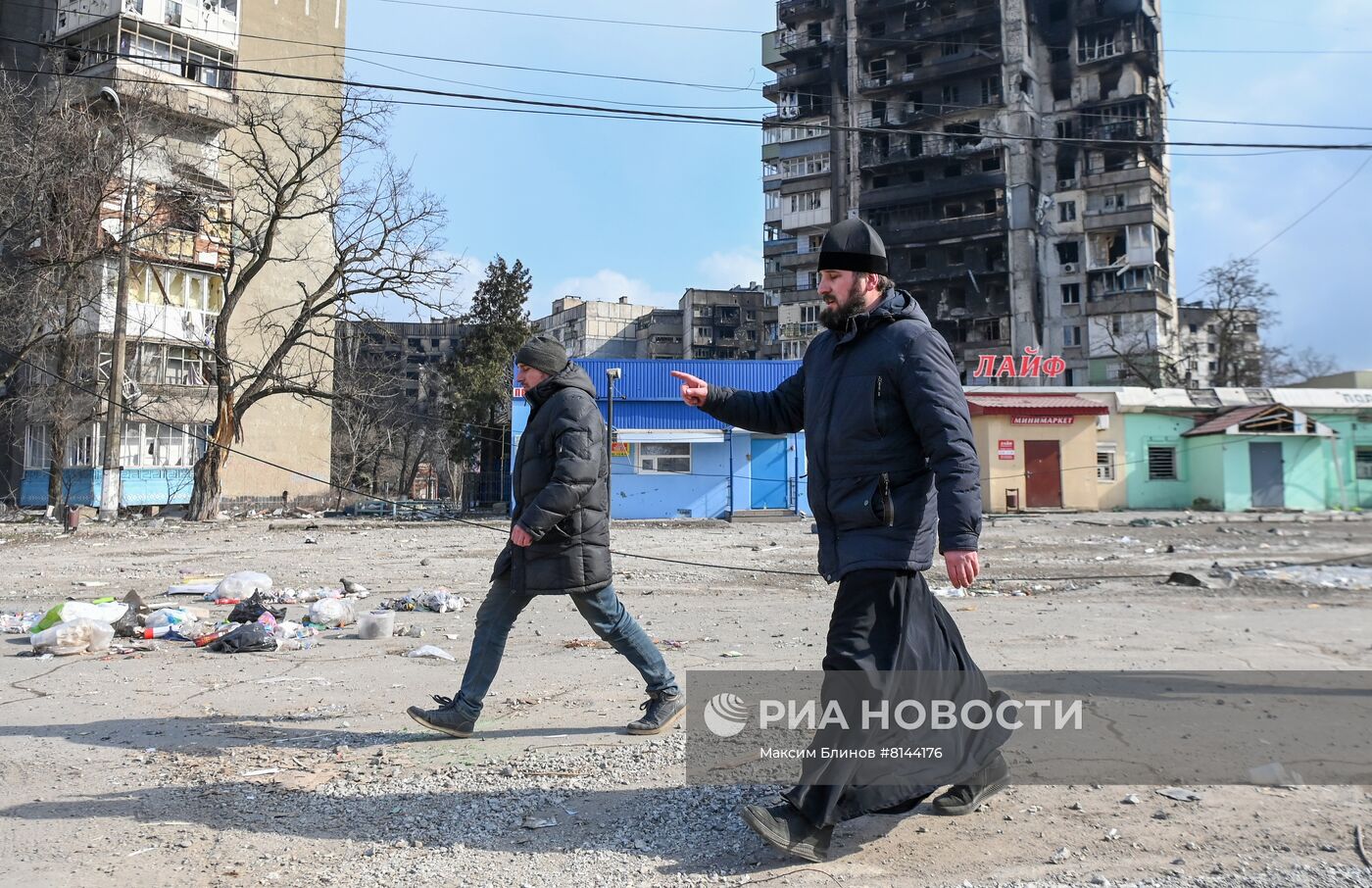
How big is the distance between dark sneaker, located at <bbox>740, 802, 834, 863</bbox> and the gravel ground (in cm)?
7

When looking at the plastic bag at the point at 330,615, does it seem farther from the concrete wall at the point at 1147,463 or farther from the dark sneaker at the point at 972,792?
the concrete wall at the point at 1147,463

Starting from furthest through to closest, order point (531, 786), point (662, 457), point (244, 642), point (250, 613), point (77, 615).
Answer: point (662, 457), point (250, 613), point (77, 615), point (244, 642), point (531, 786)

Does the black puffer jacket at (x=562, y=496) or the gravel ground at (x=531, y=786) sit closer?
the gravel ground at (x=531, y=786)

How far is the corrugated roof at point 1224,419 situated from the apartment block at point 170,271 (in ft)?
103

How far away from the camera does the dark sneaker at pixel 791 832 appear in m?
2.64

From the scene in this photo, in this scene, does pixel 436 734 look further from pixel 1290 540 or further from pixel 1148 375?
pixel 1148 375

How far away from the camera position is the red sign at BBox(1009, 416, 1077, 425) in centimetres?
3291

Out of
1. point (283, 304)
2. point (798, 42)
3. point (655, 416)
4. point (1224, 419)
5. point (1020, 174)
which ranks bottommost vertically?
point (1224, 419)

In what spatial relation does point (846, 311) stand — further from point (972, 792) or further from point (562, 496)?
point (972, 792)

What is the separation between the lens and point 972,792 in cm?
309

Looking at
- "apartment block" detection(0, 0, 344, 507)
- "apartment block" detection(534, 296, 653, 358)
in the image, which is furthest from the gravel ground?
"apartment block" detection(534, 296, 653, 358)

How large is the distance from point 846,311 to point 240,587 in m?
7.61

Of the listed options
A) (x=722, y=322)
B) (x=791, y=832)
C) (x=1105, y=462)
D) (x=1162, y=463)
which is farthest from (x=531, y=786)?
(x=722, y=322)

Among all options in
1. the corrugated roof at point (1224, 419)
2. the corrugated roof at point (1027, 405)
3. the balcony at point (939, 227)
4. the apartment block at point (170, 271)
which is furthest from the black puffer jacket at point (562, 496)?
the balcony at point (939, 227)
